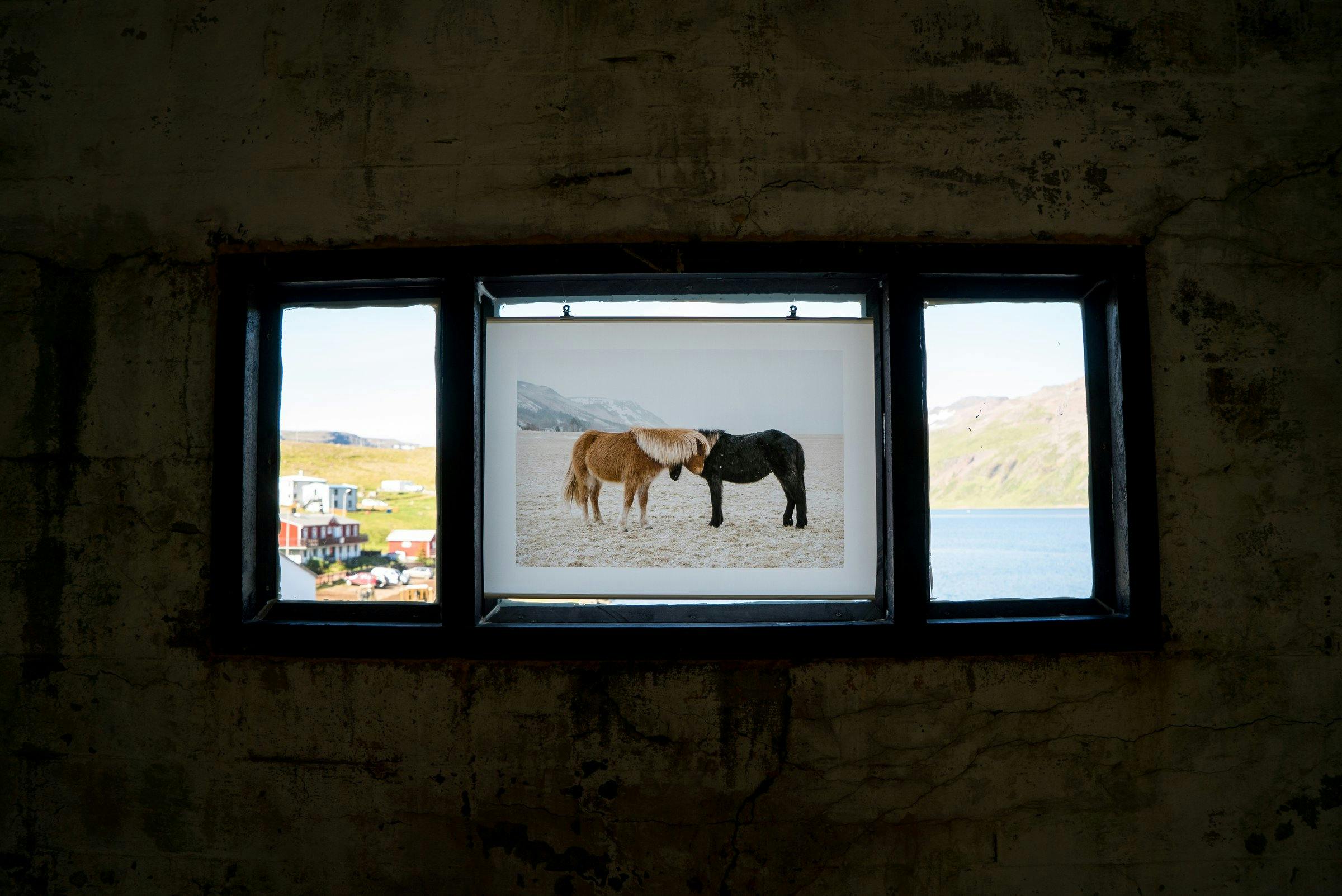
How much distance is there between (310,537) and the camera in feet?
6.03

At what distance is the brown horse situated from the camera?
5.98 feet

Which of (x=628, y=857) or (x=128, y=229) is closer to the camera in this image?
(x=628, y=857)

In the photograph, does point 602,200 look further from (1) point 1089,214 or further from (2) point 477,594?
(1) point 1089,214

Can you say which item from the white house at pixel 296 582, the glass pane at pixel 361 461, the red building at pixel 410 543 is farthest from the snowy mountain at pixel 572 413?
the white house at pixel 296 582

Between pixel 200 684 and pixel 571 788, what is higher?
pixel 200 684

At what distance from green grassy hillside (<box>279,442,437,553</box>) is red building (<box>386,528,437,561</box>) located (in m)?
0.01

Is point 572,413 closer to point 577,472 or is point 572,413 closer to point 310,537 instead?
point 577,472

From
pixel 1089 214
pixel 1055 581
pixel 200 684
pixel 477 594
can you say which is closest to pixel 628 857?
pixel 477 594

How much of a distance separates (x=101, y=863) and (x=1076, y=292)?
10.4 ft

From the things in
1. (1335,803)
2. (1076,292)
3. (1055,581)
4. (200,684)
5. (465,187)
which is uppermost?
(465,187)

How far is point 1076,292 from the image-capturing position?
1806 mm

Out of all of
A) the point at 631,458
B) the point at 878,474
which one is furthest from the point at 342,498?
the point at 878,474

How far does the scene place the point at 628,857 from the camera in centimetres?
162

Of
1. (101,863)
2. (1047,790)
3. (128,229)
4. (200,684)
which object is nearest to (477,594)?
(200,684)
